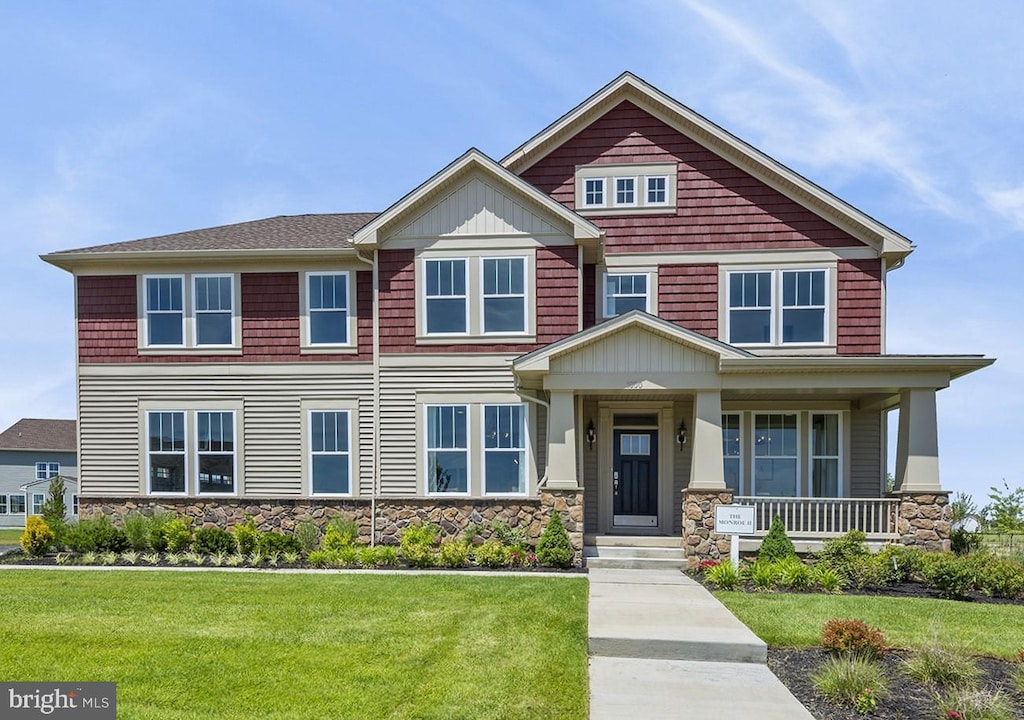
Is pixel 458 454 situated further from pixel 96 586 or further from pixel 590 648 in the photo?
pixel 590 648

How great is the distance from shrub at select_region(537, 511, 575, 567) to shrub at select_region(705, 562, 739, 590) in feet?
7.87

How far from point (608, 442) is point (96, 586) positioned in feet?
30.8

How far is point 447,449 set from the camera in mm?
14312

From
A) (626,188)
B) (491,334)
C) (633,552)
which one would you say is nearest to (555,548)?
(633,552)

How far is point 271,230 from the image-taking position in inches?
651

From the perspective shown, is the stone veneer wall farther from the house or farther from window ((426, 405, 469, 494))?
window ((426, 405, 469, 494))

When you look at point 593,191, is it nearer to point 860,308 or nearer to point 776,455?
point 860,308

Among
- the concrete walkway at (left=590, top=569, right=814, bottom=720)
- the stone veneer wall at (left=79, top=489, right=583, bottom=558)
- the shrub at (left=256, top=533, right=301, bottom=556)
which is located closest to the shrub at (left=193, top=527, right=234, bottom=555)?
the shrub at (left=256, top=533, right=301, bottom=556)

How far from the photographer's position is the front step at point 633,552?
12562 millimetres

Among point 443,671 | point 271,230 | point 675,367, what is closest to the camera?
point 443,671

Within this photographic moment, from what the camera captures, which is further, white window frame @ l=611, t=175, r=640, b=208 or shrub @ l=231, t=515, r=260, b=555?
white window frame @ l=611, t=175, r=640, b=208

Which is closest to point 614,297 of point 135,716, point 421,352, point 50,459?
point 421,352

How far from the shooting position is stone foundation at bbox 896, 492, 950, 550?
40.4 feet
